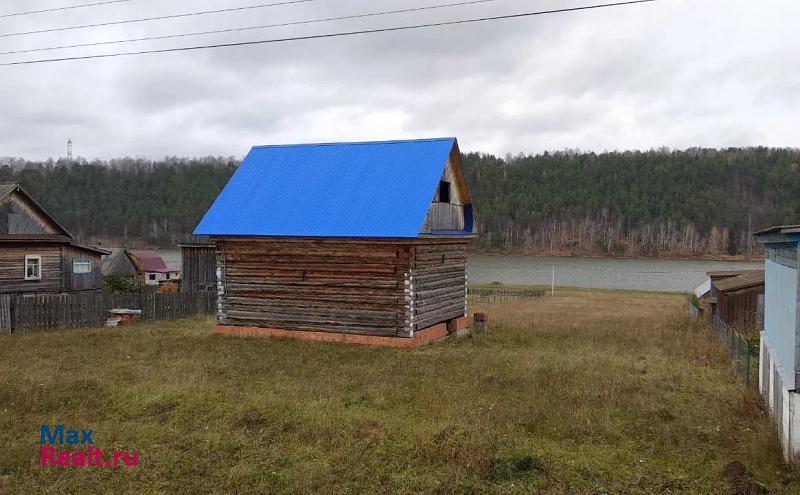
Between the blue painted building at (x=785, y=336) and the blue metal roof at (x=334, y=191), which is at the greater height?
the blue metal roof at (x=334, y=191)

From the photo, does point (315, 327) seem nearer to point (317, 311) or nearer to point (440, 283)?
point (317, 311)

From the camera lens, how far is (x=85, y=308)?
25000 mm

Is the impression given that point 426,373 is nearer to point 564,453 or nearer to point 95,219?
point 564,453

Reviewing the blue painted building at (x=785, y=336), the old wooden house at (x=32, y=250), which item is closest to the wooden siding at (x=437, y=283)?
the blue painted building at (x=785, y=336)

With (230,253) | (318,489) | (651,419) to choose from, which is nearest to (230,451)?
(318,489)

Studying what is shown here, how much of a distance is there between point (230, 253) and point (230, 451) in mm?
13937

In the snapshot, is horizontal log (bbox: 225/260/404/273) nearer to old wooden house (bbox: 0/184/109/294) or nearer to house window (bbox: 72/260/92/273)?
old wooden house (bbox: 0/184/109/294)

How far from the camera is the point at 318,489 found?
826 centimetres

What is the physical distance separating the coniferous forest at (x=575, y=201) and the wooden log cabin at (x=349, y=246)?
12299cm

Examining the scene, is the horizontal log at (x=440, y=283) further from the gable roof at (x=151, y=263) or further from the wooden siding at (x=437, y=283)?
the gable roof at (x=151, y=263)

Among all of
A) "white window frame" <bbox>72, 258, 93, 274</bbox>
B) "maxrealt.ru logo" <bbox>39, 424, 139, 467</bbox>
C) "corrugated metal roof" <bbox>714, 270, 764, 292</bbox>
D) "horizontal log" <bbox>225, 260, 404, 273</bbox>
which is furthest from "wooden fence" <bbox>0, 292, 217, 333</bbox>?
"corrugated metal roof" <bbox>714, 270, 764, 292</bbox>

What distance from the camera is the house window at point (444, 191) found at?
22764mm

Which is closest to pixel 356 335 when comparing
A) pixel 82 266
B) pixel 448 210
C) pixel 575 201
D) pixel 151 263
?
pixel 448 210

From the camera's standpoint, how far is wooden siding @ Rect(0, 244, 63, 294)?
Answer: 27.6 metres
